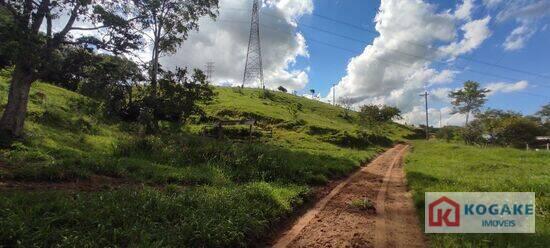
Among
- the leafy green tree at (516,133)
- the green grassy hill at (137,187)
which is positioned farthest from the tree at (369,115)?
the green grassy hill at (137,187)

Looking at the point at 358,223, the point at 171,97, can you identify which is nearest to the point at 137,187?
the point at 358,223

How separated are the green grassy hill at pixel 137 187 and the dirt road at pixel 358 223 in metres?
0.75

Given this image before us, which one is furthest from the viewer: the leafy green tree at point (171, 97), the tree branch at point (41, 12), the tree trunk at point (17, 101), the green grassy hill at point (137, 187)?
the leafy green tree at point (171, 97)

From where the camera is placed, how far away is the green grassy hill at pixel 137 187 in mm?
6797

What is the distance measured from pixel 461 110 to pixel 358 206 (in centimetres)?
8722

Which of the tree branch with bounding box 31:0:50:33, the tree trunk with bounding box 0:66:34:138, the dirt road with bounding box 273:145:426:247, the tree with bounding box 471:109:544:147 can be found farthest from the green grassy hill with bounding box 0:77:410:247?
the tree with bounding box 471:109:544:147

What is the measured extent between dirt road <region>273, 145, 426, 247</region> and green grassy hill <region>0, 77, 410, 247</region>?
751 millimetres

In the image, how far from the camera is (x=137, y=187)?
35.1ft

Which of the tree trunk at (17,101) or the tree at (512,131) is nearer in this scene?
the tree trunk at (17,101)

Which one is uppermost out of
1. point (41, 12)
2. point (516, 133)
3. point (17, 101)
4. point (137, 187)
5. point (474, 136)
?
point (41, 12)

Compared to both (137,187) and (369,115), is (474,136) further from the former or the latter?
(137,187)

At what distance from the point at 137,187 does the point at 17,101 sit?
35.3 feet

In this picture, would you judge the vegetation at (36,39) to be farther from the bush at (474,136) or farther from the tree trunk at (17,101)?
the bush at (474,136)

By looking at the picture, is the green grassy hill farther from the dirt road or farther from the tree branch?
the tree branch
